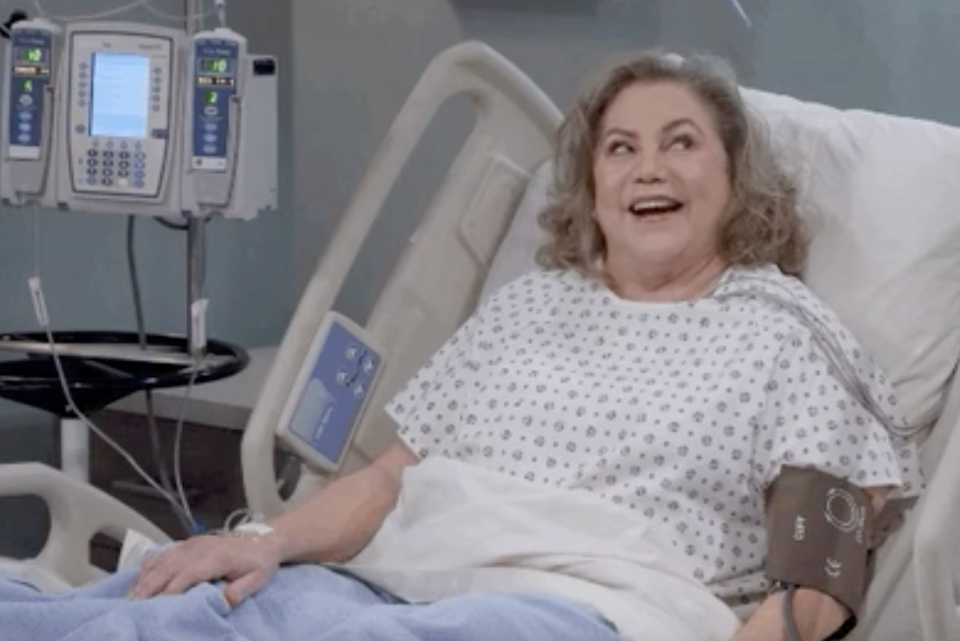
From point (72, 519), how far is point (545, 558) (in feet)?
2.72

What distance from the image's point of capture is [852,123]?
2531 millimetres

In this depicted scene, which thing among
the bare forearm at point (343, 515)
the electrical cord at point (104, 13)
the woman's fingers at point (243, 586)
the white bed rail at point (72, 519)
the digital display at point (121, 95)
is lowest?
the white bed rail at point (72, 519)

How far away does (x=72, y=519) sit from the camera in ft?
8.47

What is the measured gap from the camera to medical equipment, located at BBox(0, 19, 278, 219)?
281 centimetres

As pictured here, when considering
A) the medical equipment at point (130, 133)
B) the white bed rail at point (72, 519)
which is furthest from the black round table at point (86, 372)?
the white bed rail at point (72, 519)

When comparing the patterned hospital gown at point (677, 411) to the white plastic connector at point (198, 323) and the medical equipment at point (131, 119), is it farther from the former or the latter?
the medical equipment at point (131, 119)

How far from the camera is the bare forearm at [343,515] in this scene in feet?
7.50

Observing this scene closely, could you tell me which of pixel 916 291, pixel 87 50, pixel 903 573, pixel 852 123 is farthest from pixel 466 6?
pixel 903 573

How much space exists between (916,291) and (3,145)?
1491mm

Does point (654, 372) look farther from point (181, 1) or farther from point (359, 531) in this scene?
point (181, 1)

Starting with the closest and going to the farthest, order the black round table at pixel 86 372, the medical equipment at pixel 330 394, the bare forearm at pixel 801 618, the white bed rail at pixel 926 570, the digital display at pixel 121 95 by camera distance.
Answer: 1. the white bed rail at pixel 926 570
2. the bare forearm at pixel 801 618
3. the medical equipment at pixel 330 394
4. the black round table at pixel 86 372
5. the digital display at pixel 121 95

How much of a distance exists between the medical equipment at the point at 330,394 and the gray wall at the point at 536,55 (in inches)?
37.0

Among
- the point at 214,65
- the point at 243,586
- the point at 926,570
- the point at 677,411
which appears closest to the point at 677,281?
the point at 677,411

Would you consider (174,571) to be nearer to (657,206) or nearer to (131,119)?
(657,206)
